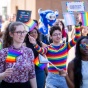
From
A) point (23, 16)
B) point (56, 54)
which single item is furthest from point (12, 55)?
point (56, 54)

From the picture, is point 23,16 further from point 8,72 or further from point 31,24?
point 8,72

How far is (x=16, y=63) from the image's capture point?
3.33m

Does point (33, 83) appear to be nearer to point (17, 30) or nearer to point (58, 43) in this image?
point (17, 30)

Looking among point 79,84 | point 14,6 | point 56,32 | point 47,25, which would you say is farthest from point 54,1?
point 79,84

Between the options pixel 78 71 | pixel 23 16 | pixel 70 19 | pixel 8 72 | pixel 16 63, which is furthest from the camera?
pixel 70 19

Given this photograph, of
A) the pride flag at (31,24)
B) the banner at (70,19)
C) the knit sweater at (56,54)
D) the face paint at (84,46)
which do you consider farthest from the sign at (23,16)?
the face paint at (84,46)

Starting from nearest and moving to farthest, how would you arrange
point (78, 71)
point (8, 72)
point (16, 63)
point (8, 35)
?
1. point (8, 72)
2. point (16, 63)
3. point (78, 71)
4. point (8, 35)

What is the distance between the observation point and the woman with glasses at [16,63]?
330 centimetres

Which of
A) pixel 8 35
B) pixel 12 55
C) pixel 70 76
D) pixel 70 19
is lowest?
pixel 70 76

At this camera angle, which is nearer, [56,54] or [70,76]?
[70,76]

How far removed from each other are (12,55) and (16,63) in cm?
10

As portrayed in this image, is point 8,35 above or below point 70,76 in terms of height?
above

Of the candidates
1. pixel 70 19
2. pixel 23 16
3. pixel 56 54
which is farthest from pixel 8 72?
pixel 70 19

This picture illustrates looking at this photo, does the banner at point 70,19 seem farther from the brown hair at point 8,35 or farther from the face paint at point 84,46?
the brown hair at point 8,35
